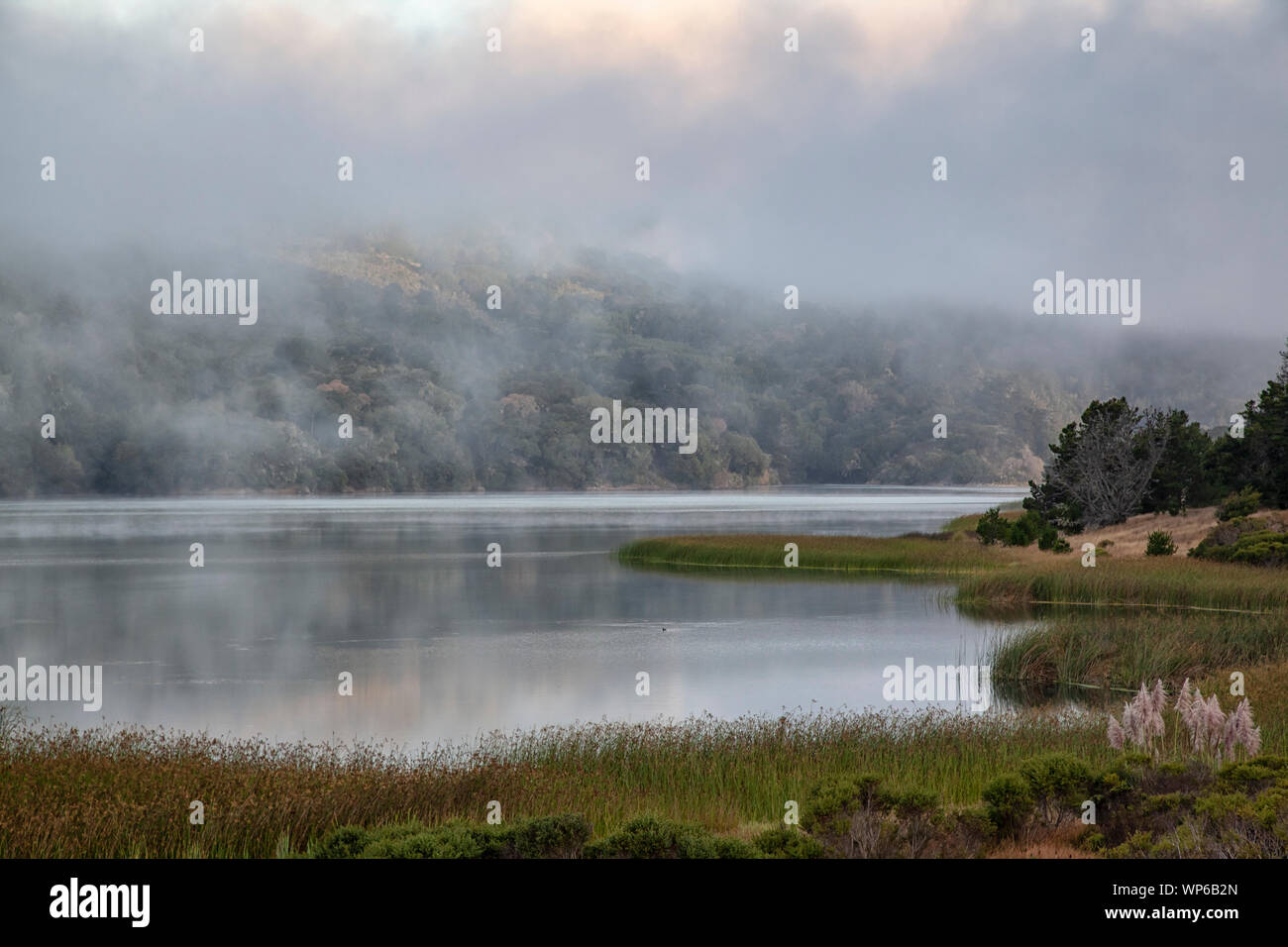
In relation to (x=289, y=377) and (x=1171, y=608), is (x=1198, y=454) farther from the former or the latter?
(x=289, y=377)

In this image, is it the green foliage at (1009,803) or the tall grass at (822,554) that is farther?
the tall grass at (822,554)

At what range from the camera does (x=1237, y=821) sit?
27.3 ft

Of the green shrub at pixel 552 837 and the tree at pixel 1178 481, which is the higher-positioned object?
the tree at pixel 1178 481

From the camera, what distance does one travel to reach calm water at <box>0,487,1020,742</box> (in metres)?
19.3

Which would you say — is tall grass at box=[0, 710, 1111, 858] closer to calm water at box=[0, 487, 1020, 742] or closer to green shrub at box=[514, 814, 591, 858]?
green shrub at box=[514, 814, 591, 858]

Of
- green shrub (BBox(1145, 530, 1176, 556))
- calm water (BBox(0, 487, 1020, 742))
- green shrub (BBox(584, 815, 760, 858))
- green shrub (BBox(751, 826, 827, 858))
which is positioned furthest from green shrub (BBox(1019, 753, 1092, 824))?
green shrub (BBox(1145, 530, 1176, 556))

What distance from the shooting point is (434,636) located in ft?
91.7

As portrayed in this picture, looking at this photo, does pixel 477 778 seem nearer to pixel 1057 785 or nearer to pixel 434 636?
pixel 1057 785

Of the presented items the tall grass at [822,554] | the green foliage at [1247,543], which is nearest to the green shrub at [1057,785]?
the green foliage at [1247,543]

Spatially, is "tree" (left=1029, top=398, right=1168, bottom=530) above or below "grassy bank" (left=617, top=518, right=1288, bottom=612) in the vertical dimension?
above

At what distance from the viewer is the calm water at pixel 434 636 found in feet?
63.4

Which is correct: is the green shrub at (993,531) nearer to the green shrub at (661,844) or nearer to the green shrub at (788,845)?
the green shrub at (788,845)
